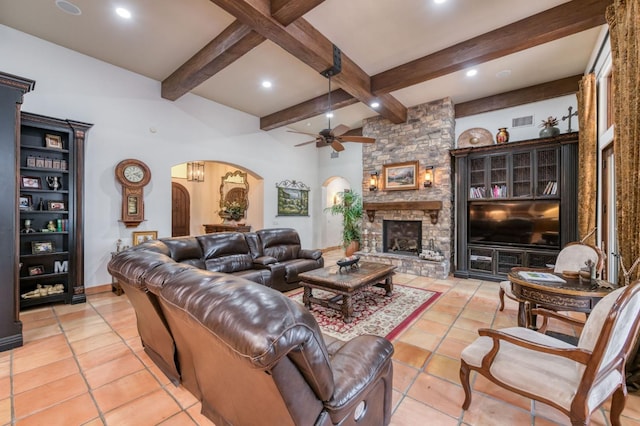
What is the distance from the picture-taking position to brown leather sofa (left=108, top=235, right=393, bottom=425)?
0.89 m

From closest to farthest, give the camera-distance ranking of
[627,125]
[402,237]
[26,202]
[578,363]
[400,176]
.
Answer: [578,363], [627,125], [26,202], [400,176], [402,237]

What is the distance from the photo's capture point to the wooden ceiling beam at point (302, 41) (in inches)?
108

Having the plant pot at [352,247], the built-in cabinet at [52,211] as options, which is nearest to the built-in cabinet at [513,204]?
the plant pot at [352,247]

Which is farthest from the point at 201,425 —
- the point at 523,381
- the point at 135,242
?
the point at 135,242

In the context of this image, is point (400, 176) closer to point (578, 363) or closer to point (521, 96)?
point (521, 96)

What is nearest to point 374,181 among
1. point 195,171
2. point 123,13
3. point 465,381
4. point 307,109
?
point 307,109

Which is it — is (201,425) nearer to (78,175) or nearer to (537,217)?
(78,175)

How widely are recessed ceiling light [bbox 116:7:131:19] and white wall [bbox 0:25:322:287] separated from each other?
1525 millimetres

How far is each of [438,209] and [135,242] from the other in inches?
227

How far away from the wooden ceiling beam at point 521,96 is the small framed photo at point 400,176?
146cm

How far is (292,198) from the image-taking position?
7.89 meters

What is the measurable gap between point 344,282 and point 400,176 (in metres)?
3.62

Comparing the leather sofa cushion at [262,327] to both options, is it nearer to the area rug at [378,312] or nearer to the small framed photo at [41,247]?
the area rug at [378,312]

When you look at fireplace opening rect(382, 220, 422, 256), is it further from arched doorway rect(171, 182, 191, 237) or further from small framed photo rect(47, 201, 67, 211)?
arched doorway rect(171, 182, 191, 237)
